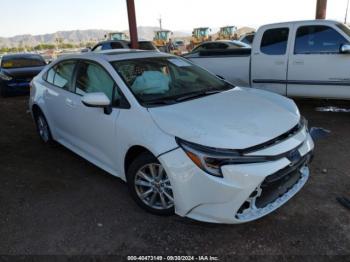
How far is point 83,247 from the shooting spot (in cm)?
280

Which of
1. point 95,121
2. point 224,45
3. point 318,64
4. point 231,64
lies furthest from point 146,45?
point 95,121

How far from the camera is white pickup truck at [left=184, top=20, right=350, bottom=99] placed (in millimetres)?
5945

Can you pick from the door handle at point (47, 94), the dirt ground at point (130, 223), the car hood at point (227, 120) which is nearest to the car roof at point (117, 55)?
the door handle at point (47, 94)

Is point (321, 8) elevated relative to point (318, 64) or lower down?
elevated

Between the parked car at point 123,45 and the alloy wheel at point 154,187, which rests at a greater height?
the parked car at point 123,45

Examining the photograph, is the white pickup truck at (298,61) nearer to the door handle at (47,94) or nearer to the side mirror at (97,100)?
the door handle at (47,94)

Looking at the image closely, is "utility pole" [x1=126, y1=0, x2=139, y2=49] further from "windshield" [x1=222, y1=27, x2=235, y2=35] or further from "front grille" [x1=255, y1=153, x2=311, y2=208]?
"windshield" [x1=222, y1=27, x2=235, y2=35]

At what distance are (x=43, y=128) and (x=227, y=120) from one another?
11.3 feet

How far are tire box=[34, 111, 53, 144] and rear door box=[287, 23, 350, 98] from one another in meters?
4.49

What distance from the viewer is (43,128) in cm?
524

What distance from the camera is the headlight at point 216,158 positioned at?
8.45 ft

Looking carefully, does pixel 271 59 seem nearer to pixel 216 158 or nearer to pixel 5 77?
pixel 216 158

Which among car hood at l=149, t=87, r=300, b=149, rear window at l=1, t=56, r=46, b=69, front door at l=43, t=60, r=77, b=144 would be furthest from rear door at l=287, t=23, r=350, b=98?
rear window at l=1, t=56, r=46, b=69

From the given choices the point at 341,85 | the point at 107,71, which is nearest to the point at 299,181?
the point at 107,71
